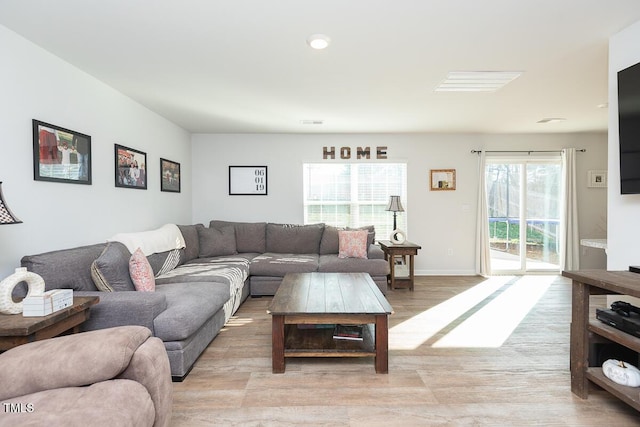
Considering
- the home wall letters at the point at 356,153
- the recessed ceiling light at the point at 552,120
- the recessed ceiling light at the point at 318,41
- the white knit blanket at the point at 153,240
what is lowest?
the white knit blanket at the point at 153,240

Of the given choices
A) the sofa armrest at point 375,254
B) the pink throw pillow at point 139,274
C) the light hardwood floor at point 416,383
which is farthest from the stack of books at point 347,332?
the sofa armrest at point 375,254

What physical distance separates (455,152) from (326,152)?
213cm

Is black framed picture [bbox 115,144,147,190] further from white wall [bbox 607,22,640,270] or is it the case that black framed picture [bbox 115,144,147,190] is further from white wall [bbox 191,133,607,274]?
white wall [bbox 607,22,640,270]

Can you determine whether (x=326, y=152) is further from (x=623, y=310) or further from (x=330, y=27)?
(x=623, y=310)

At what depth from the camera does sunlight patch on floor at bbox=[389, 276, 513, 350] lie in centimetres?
281

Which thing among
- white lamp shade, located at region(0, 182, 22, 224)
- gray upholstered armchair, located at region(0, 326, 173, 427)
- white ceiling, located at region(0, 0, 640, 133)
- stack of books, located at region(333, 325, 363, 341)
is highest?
white ceiling, located at region(0, 0, 640, 133)

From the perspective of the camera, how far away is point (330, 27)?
2.12 meters

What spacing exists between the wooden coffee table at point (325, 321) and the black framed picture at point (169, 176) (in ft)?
8.52

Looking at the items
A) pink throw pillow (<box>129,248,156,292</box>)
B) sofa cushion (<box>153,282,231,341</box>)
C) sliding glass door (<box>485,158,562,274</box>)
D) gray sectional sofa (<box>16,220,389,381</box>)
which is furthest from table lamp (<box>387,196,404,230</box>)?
pink throw pillow (<box>129,248,156,292</box>)

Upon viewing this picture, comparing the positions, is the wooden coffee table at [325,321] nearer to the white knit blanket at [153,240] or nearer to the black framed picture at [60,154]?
the white knit blanket at [153,240]

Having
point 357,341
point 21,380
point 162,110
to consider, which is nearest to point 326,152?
point 162,110

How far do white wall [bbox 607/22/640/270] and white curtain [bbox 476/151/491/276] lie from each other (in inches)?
119

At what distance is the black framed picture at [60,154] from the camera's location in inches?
91.5

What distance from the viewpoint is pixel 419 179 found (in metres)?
5.46
